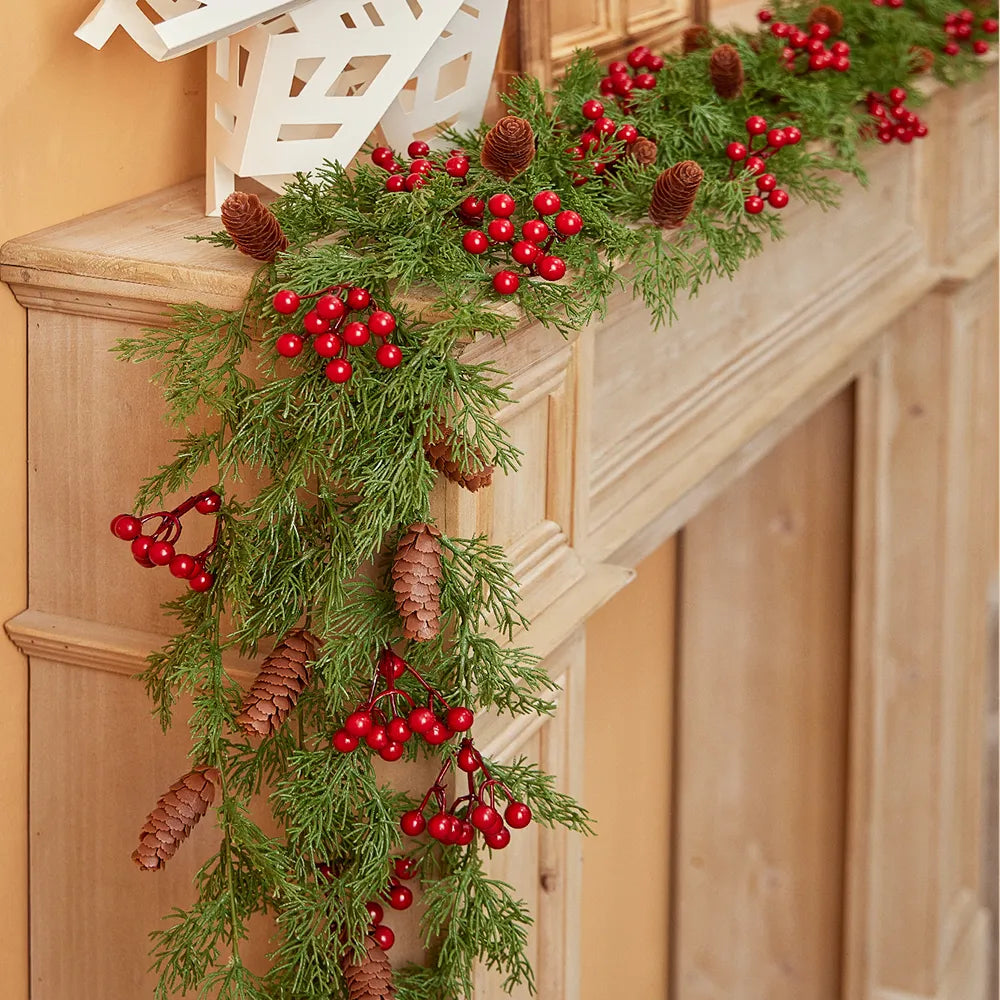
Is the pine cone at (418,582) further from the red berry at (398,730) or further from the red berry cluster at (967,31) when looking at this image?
the red berry cluster at (967,31)

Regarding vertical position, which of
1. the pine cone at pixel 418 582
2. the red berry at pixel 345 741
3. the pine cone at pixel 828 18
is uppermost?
the pine cone at pixel 828 18

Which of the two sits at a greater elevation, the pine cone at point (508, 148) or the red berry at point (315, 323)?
the pine cone at point (508, 148)

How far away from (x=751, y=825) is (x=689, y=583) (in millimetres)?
368

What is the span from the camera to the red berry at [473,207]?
0.81 meters

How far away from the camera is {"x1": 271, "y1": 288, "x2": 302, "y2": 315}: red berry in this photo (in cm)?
72

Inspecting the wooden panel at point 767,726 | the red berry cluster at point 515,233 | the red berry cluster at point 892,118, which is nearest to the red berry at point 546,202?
the red berry cluster at point 515,233

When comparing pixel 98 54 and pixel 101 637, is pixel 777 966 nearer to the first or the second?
pixel 101 637

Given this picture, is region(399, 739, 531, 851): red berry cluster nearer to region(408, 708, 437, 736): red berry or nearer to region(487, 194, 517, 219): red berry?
region(408, 708, 437, 736): red berry

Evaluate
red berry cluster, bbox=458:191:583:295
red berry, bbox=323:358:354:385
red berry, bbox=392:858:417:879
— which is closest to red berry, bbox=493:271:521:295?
red berry cluster, bbox=458:191:583:295

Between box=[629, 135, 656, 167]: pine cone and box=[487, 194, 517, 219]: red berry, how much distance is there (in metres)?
0.17

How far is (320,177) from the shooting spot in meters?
0.83

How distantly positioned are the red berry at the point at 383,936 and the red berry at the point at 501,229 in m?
0.38

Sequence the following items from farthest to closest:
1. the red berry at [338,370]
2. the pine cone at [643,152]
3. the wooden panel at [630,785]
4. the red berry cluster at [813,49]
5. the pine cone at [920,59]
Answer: the wooden panel at [630,785] → the pine cone at [920,59] → the red berry cluster at [813,49] → the pine cone at [643,152] → the red berry at [338,370]

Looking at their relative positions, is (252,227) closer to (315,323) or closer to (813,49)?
(315,323)
